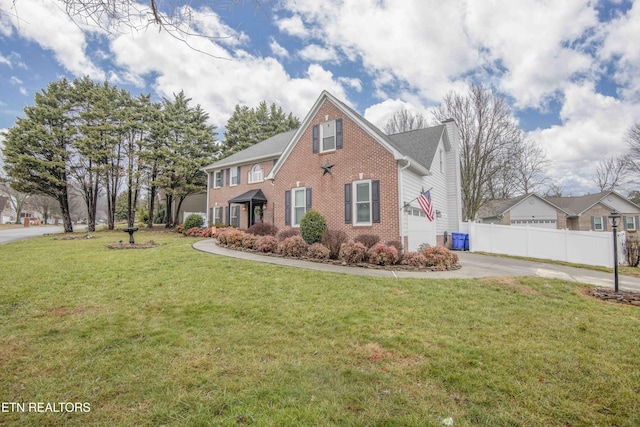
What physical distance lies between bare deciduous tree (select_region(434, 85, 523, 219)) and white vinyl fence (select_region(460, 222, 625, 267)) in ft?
25.1

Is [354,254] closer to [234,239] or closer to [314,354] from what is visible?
[314,354]

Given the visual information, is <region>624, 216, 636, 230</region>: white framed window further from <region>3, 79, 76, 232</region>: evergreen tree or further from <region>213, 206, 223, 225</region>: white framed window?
<region>3, 79, 76, 232</region>: evergreen tree

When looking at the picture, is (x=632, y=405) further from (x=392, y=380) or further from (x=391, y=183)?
(x=391, y=183)

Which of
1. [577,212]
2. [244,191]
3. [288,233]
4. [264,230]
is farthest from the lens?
[577,212]

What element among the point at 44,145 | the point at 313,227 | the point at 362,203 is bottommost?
the point at 313,227

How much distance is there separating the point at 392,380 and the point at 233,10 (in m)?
4.13

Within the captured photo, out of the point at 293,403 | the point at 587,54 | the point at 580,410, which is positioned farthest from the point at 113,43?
the point at 587,54

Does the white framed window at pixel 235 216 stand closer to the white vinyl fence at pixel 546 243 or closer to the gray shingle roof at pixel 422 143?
the gray shingle roof at pixel 422 143

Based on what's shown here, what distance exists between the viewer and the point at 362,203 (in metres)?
11.3

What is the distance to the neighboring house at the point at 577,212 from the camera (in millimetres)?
28172

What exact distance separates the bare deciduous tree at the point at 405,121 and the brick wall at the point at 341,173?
65.4ft

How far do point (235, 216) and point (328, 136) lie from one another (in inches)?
457

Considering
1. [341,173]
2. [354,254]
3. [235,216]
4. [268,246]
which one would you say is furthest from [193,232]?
[354,254]

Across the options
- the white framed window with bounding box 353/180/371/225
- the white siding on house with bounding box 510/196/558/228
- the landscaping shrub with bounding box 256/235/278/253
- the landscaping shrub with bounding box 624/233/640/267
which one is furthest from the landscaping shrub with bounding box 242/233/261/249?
the white siding on house with bounding box 510/196/558/228
